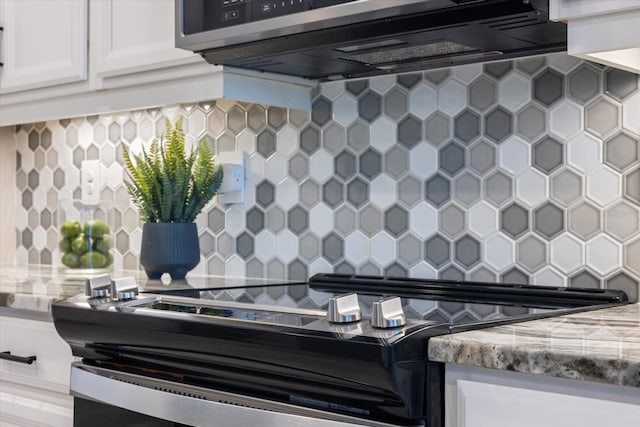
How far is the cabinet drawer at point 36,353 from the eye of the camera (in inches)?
65.7

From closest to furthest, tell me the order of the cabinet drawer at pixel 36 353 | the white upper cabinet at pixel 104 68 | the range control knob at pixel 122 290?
1. the range control knob at pixel 122 290
2. the cabinet drawer at pixel 36 353
3. the white upper cabinet at pixel 104 68

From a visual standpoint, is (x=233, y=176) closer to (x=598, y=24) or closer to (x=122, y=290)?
(x=122, y=290)

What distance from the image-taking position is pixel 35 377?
1.73m

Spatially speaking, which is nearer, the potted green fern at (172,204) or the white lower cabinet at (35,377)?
the white lower cabinet at (35,377)

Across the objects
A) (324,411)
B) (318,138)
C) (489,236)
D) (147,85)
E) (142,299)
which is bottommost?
(324,411)

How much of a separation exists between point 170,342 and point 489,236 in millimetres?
690

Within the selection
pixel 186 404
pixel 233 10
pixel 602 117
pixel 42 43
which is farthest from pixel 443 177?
pixel 42 43

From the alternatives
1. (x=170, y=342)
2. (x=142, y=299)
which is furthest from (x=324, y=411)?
(x=142, y=299)

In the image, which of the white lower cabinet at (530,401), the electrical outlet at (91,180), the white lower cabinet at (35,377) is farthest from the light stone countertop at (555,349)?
the electrical outlet at (91,180)

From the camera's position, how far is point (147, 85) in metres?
1.96

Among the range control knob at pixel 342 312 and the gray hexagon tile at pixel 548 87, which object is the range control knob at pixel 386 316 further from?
the gray hexagon tile at pixel 548 87

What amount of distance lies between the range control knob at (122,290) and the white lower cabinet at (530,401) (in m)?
0.65

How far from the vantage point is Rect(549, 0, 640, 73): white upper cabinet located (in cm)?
115

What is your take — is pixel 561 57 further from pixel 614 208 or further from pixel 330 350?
pixel 330 350
